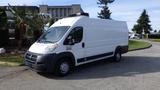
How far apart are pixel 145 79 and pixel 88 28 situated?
3665mm

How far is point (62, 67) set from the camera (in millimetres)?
11891

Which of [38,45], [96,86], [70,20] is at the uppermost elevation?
[70,20]

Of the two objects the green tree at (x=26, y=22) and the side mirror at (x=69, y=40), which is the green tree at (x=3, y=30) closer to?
the green tree at (x=26, y=22)

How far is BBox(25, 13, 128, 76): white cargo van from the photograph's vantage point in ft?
37.9

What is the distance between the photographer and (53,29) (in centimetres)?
1313

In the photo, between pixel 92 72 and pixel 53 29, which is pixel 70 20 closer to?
pixel 53 29

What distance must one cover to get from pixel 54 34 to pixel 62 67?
5.19ft

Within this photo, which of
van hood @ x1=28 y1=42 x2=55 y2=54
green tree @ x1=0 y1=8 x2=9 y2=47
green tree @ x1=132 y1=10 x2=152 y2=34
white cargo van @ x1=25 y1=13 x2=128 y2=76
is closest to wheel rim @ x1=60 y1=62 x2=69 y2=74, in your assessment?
white cargo van @ x1=25 y1=13 x2=128 y2=76

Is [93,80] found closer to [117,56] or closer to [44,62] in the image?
[44,62]

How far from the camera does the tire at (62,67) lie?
11699mm

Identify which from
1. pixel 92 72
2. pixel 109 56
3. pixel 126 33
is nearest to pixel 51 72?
pixel 92 72

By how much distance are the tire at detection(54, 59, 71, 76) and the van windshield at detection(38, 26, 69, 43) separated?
91cm

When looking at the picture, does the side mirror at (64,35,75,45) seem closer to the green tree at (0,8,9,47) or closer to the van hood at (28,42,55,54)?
the van hood at (28,42,55,54)

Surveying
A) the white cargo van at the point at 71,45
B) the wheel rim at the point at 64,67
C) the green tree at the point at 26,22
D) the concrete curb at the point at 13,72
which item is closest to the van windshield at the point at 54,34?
the white cargo van at the point at 71,45
